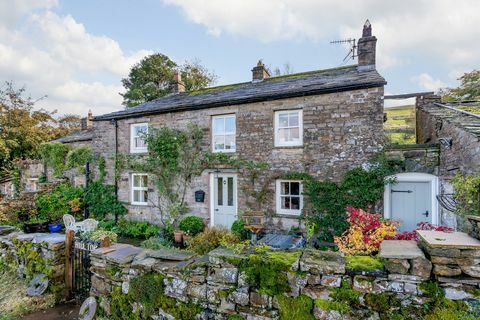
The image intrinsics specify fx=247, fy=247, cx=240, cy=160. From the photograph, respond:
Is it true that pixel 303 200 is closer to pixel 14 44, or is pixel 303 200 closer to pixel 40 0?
pixel 40 0

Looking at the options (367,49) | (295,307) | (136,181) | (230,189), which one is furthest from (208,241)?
(367,49)

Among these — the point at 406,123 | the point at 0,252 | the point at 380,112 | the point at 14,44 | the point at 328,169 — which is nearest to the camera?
the point at 0,252

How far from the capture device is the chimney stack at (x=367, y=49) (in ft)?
33.0

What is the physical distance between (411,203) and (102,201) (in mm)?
13991

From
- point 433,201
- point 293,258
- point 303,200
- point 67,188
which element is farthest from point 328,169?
point 67,188

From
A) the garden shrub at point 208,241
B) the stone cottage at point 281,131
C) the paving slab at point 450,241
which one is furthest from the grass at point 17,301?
the stone cottage at point 281,131

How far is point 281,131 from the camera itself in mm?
9844

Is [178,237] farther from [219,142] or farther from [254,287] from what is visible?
[254,287]

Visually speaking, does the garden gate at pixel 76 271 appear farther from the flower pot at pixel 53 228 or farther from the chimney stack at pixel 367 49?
the chimney stack at pixel 367 49

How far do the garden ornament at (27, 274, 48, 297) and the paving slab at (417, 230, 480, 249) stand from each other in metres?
6.58

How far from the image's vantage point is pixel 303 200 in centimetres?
930

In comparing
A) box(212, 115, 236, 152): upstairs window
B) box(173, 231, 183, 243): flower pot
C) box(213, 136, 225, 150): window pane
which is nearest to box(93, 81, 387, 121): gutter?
box(212, 115, 236, 152): upstairs window

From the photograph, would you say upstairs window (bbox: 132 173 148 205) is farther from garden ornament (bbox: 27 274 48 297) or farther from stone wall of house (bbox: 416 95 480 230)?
stone wall of house (bbox: 416 95 480 230)

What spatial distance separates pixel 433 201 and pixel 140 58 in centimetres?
3202
